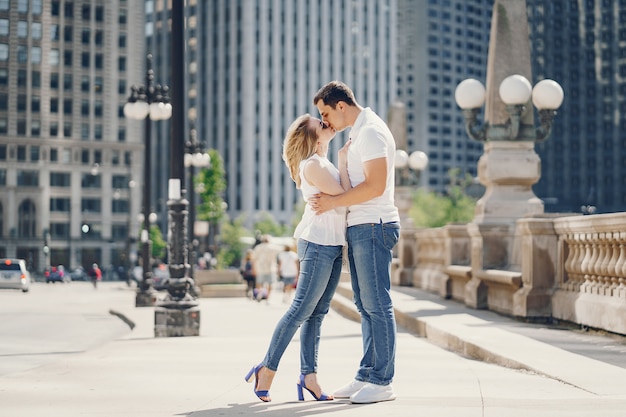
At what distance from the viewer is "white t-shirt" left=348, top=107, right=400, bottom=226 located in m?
6.51

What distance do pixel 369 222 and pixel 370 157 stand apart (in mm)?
406

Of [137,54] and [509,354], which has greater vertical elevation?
[137,54]

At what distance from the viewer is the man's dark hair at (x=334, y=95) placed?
6691 millimetres

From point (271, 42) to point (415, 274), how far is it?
121106 mm

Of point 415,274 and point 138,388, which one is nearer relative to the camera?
point 138,388

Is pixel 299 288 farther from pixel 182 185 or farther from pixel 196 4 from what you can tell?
pixel 196 4

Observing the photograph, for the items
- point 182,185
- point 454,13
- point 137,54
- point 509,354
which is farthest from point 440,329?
point 454,13

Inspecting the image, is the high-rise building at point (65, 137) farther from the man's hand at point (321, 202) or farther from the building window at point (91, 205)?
the man's hand at point (321, 202)

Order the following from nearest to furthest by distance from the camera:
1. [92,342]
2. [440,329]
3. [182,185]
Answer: [440,329] → [182,185] → [92,342]

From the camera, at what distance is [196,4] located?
143 metres

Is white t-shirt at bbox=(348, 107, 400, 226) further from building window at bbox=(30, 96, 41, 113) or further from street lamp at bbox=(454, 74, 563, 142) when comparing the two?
building window at bbox=(30, 96, 41, 113)

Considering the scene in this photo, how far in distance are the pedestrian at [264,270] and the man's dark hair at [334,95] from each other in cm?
2267

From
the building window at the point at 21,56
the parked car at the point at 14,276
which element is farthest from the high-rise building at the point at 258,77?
the parked car at the point at 14,276

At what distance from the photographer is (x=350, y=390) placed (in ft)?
22.0
